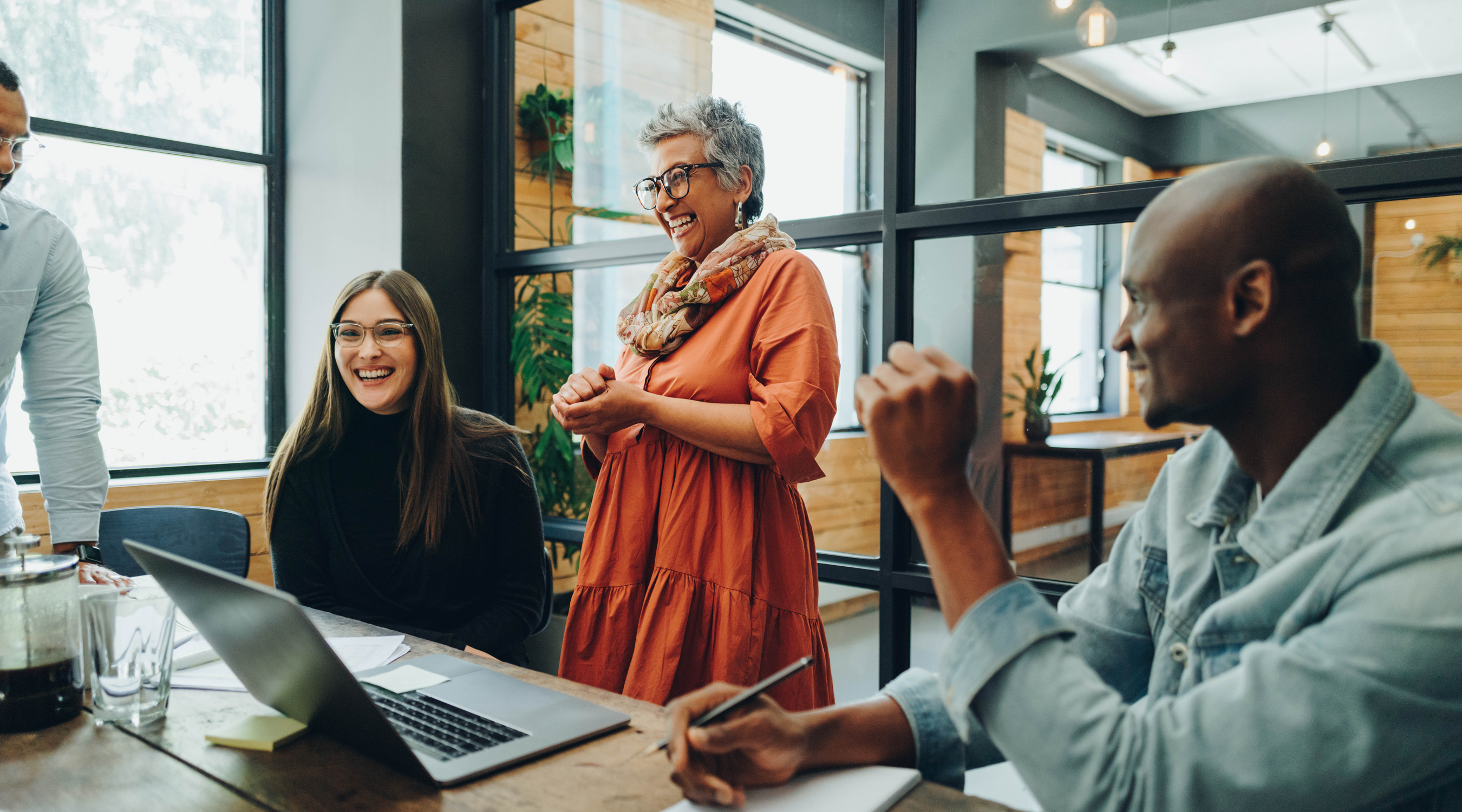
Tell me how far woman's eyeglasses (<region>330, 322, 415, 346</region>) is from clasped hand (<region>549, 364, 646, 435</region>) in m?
0.45

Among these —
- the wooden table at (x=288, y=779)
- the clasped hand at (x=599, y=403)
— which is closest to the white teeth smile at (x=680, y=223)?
the clasped hand at (x=599, y=403)

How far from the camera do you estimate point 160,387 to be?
3256mm

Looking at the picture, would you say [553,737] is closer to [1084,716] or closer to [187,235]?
[1084,716]

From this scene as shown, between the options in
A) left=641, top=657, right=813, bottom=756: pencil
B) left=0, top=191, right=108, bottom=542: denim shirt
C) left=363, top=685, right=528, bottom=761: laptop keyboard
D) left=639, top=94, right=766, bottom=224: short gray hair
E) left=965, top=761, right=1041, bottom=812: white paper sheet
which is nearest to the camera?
left=641, top=657, right=813, bottom=756: pencil

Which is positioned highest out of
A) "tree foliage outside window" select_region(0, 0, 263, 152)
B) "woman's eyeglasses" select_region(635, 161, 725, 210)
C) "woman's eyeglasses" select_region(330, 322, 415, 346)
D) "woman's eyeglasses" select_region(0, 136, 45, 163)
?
"tree foliage outside window" select_region(0, 0, 263, 152)

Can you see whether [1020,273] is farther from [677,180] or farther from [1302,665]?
[1302,665]

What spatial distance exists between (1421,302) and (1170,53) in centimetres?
73

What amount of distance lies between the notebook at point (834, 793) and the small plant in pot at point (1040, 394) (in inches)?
61.8

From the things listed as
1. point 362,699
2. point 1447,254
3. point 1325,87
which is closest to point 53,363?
point 362,699

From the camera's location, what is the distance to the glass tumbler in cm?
99

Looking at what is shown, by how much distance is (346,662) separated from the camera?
120 centimetres

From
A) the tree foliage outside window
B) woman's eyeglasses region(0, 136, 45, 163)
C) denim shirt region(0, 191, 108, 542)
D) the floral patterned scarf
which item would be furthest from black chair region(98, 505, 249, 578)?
the tree foliage outside window

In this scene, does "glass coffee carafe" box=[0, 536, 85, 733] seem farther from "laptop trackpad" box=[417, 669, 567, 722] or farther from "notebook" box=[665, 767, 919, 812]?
"notebook" box=[665, 767, 919, 812]

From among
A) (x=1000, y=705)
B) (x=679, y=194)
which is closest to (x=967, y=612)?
(x=1000, y=705)
